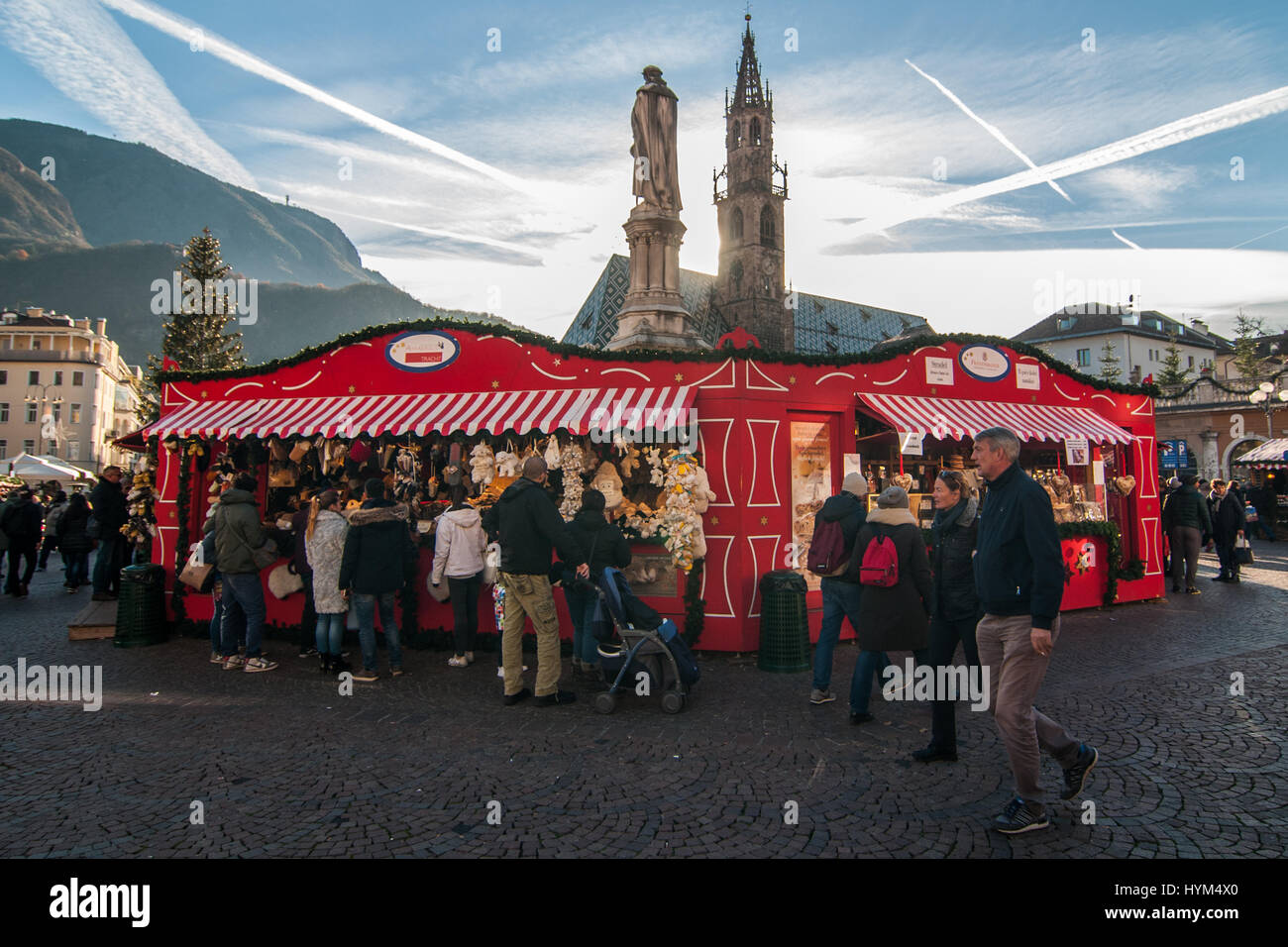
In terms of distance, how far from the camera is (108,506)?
36.1 feet

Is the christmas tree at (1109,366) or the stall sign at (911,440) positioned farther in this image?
the christmas tree at (1109,366)

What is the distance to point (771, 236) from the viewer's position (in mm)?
58062

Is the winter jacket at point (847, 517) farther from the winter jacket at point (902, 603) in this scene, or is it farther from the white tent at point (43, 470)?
the white tent at point (43, 470)

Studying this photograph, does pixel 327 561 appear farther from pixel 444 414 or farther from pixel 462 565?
pixel 444 414

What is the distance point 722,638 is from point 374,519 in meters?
3.91

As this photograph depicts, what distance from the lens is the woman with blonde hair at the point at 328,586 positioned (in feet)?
23.7

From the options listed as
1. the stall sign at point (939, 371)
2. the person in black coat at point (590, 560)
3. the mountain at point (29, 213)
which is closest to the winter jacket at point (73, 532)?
the person in black coat at point (590, 560)

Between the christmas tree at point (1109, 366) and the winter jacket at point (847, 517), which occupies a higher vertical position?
the christmas tree at point (1109, 366)

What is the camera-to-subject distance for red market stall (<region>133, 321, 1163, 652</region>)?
26.6 feet

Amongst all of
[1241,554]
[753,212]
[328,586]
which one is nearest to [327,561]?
[328,586]

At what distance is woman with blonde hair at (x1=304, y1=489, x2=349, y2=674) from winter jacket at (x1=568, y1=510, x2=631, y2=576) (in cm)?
246
